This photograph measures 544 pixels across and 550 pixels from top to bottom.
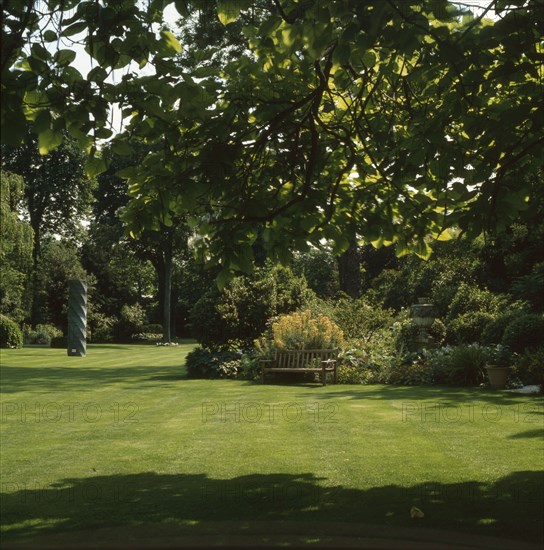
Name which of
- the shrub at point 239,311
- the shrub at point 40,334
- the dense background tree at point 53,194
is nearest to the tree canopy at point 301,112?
the shrub at point 239,311

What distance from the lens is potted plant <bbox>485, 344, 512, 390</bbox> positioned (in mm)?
13609

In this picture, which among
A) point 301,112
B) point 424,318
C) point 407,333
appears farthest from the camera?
point 424,318

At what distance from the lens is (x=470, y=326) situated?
18.9 meters

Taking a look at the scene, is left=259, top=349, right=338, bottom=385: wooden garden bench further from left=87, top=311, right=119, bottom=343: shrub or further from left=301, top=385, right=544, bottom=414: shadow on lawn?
left=87, top=311, right=119, bottom=343: shrub

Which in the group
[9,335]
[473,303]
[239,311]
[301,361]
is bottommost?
[301,361]

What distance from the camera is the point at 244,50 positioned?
864 inches

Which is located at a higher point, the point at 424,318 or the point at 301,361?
the point at 424,318

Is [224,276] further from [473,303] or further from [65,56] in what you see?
[473,303]

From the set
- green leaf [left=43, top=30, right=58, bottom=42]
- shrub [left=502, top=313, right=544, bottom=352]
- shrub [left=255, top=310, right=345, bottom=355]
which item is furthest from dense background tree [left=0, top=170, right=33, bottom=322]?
green leaf [left=43, top=30, right=58, bottom=42]

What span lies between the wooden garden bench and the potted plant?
339 centimetres

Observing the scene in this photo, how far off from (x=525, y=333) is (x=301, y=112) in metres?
10.4

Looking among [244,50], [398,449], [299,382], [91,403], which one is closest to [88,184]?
[244,50]

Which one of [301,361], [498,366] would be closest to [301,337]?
[301,361]

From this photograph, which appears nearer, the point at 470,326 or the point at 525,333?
the point at 525,333
